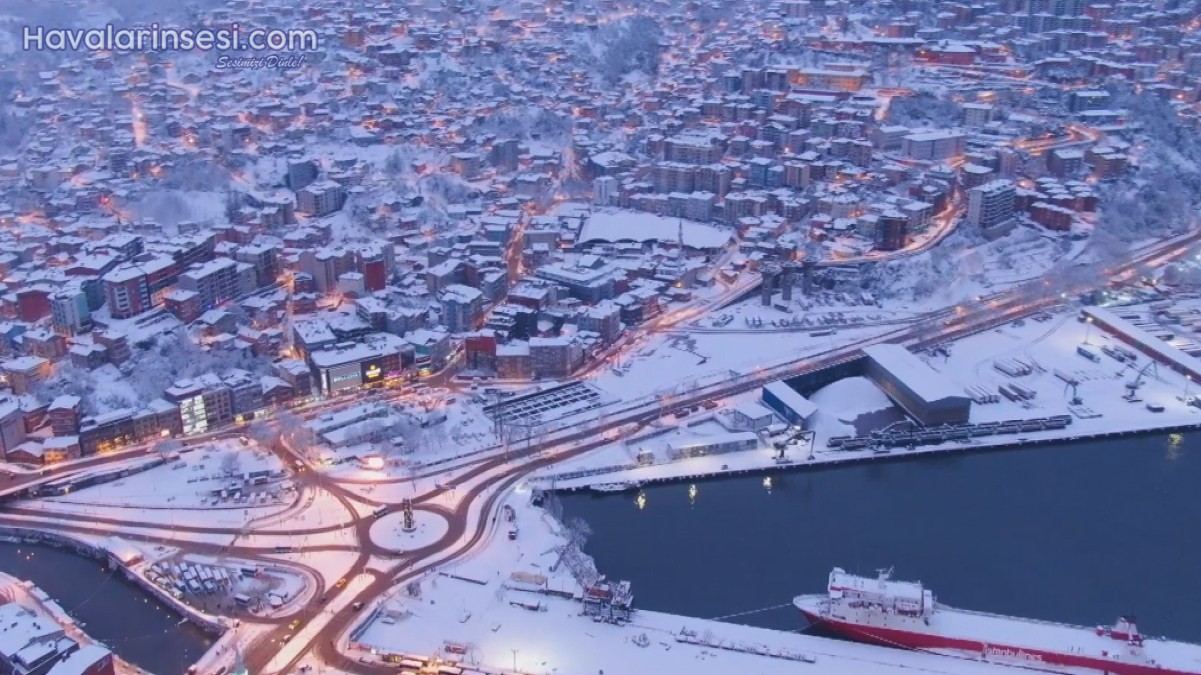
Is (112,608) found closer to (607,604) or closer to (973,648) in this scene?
(607,604)

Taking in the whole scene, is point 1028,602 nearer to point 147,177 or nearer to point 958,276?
point 958,276

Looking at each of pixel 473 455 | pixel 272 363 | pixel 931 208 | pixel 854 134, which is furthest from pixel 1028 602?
pixel 854 134

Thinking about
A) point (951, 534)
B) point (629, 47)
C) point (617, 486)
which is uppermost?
point (629, 47)

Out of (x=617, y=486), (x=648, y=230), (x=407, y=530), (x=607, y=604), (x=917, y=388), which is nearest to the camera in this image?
(x=607, y=604)

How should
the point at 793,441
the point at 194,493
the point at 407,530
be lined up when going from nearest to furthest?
the point at 407,530
the point at 194,493
the point at 793,441

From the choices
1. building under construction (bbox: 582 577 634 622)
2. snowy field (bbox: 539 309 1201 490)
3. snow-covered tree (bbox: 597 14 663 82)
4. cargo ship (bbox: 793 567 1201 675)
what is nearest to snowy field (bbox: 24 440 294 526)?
snowy field (bbox: 539 309 1201 490)

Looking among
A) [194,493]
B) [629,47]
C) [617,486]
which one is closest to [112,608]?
[194,493]

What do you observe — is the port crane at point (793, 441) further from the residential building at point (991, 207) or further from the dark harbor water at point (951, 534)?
the residential building at point (991, 207)
